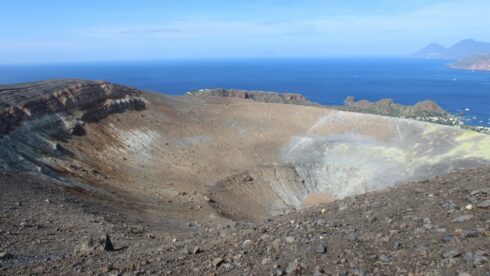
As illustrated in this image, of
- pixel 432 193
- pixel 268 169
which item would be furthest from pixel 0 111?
pixel 432 193

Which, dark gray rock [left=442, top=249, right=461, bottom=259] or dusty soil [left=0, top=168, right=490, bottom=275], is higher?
dark gray rock [left=442, top=249, right=461, bottom=259]

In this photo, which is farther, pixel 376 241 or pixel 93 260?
pixel 93 260

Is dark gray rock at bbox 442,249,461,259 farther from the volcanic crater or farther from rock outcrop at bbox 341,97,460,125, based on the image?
rock outcrop at bbox 341,97,460,125

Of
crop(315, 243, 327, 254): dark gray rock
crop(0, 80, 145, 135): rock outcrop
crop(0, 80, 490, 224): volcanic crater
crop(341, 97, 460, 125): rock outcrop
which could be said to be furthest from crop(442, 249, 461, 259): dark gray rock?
crop(341, 97, 460, 125): rock outcrop

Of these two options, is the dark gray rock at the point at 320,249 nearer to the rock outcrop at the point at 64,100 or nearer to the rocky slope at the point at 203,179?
the rocky slope at the point at 203,179

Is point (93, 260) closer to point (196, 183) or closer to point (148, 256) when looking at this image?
point (148, 256)

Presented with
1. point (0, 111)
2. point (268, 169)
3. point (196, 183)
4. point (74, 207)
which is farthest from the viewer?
point (268, 169)

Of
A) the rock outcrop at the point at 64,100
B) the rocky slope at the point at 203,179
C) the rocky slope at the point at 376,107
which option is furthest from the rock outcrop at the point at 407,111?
the rock outcrop at the point at 64,100
